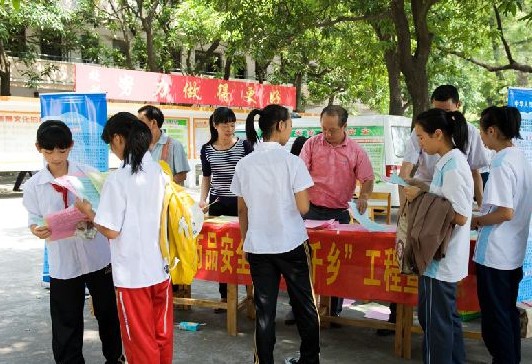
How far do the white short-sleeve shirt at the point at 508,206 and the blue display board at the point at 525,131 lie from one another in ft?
2.00

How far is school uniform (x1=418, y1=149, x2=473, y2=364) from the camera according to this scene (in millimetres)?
2744

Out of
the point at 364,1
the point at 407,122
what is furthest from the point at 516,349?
the point at 407,122

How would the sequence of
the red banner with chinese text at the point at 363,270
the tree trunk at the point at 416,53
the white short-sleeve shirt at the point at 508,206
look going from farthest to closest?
the tree trunk at the point at 416,53 < the red banner with chinese text at the point at 363,270 < the white short-sleeve shirt at the point at 508,206

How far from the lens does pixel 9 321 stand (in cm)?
442

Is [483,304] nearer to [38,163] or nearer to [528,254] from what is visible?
[528,254]

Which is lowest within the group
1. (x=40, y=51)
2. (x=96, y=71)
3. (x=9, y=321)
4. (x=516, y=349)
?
(x=9, y=321)

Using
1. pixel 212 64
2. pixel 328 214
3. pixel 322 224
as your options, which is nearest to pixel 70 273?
pixel 322 224

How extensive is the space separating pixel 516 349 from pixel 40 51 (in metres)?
21.2

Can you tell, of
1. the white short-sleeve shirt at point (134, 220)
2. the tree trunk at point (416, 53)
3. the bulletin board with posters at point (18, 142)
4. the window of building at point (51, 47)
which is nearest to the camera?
the white short-sleeve shirt at point (134, 220)

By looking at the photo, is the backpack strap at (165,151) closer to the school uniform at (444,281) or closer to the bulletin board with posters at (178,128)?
the school uniform at (444,281)

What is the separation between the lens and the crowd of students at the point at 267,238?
2.74m

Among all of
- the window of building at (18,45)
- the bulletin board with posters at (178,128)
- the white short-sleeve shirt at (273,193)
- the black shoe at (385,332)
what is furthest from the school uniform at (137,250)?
the window of building at (18,45)

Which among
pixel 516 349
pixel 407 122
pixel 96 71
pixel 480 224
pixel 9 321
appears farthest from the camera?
pixel 96 71

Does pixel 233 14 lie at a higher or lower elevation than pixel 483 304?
higher
